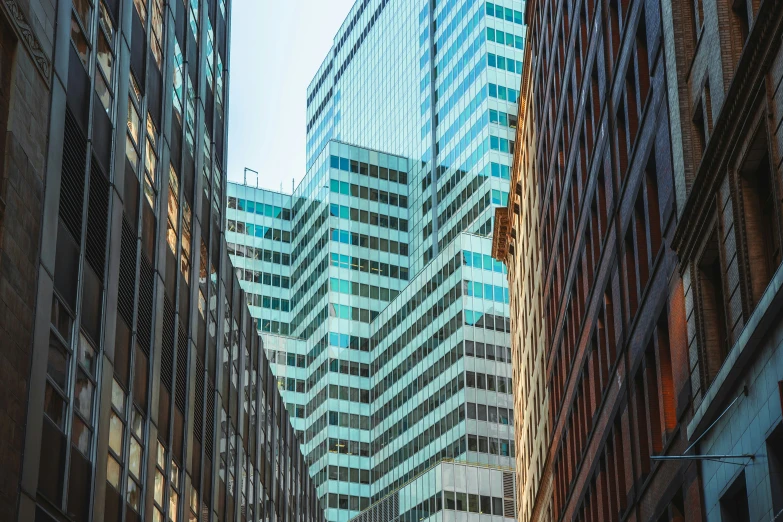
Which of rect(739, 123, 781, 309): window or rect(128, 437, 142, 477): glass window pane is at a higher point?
rect(739, 123, 781, 309): window

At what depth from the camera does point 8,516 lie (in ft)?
78.4

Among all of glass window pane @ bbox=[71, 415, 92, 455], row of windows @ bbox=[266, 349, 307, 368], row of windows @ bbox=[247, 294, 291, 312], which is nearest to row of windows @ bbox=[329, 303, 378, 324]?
row of windows @ bbox=[266, 349, 307, 368]

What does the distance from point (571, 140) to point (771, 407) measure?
124 ft

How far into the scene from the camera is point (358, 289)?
18362 centimetres

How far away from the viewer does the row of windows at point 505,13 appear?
587ft

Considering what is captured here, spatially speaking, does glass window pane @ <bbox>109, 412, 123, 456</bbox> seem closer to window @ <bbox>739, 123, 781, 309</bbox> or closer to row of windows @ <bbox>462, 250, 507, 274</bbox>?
window @ <bbox>739, 123, 781, 309</bbox>

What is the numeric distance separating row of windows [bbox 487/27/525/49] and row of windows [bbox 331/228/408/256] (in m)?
33.9

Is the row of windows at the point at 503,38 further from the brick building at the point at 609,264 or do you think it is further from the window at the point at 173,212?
the window at the point at 173,212

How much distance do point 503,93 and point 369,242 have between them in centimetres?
3111

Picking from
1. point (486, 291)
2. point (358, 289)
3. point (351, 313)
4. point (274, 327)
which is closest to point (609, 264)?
point (486, 291)

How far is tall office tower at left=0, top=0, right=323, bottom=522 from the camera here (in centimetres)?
2558

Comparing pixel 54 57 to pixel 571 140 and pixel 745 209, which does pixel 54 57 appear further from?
pixel 571 140

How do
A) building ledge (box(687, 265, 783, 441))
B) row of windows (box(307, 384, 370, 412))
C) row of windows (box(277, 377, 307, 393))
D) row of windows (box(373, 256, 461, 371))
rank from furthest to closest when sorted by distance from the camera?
row of windows (box(277, 377, 307, 393)) → row of windows (box(307, 384, 370, 412)) → row of windows (box(373, 256, 461, 371)) → building ledge (box(687, 265, 783, 441))

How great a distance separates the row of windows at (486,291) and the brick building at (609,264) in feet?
217
